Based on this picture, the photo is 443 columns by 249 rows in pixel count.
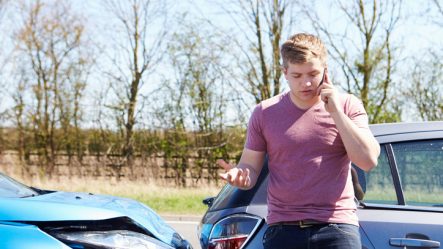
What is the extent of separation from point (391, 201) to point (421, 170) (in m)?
0.26

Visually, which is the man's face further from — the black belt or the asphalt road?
the asphalt road

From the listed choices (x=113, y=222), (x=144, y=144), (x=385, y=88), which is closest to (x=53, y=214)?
(x=113, y=222)

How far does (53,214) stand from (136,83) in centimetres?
1732

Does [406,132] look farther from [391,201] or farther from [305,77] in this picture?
[305,77]

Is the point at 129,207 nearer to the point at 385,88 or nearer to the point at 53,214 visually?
the point at 53,214

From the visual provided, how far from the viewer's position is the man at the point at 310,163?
2.57 meters

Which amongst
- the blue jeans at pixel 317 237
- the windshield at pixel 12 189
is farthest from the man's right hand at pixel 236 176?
the windshield at pixel 12 189

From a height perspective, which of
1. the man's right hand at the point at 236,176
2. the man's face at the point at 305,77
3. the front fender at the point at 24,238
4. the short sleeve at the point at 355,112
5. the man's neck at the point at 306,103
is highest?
the man's face at the point at 305,77

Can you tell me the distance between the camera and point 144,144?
19906mm

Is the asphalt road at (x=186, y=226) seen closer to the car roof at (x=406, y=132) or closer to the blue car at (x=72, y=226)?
the blue car at (x=72, y=226)

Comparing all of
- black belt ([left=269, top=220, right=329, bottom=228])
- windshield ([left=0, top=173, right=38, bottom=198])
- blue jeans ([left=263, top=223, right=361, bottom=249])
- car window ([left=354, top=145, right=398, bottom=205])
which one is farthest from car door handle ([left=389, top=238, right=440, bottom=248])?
windshield ([left=0, top=173, right=38, bottom=198])

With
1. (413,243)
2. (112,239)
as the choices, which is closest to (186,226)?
(112,239)

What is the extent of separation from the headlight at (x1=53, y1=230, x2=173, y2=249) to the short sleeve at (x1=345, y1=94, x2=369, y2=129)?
154cm

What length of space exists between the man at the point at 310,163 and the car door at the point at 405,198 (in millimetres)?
574
